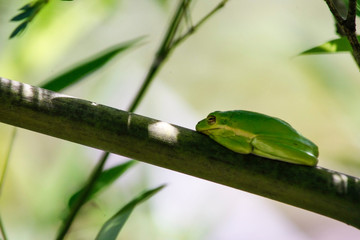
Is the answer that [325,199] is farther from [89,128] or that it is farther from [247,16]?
[247,16]

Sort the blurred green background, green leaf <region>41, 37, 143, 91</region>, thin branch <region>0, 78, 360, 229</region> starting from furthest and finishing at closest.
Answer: the blurred green background → green leaf <region>41, 37, 143, 91</region> → thin branch <region>0, 78, 360, 229</region>

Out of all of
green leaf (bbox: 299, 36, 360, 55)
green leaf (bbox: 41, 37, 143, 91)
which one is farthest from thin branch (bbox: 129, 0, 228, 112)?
green leaf (bbox: 299, 36, 360, 55)

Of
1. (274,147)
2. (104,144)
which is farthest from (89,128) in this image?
(274,147)

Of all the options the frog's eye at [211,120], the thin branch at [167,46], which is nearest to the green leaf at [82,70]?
the thin branch at [167,46]

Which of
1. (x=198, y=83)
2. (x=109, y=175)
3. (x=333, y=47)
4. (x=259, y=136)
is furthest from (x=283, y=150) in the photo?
(x=198, y=83)

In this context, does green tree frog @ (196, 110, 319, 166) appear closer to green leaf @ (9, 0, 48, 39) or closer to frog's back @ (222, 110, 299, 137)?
frog's back @ (222, 110, 299, 137)

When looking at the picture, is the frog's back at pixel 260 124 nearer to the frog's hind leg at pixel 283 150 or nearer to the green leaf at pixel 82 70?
the frog's hind leg at pixel 283 150
